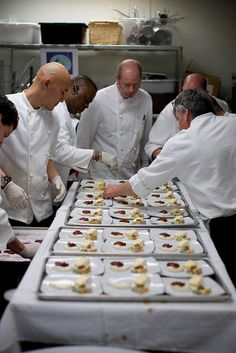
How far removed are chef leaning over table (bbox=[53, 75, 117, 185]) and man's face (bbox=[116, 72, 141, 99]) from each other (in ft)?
0.72

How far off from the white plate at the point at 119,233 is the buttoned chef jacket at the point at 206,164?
0.44 metres

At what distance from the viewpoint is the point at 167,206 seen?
2.31m

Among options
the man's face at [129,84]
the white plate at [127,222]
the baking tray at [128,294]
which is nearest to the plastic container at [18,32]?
the man's face at [129,84]

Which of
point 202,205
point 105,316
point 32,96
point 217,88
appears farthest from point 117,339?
point 217,88

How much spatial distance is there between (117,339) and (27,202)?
1.22 metres

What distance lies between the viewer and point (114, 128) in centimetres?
339

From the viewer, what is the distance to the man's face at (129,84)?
3.20 metres

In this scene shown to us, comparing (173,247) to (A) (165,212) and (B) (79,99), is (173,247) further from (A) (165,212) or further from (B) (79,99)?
(B) (79,99)

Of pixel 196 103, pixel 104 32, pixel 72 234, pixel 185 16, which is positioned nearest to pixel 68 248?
pixel 72 234

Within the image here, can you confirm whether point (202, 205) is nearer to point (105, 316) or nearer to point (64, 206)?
point (64, 206)

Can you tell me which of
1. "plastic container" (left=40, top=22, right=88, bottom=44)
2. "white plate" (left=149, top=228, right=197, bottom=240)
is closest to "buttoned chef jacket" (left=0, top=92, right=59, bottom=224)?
"white plate" (left=149, top=228, right=197, bottom=240)

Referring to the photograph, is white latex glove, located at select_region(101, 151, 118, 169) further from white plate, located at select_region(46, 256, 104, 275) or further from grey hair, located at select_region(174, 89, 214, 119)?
white plate, located at select_region(46, 256, 104, 275)

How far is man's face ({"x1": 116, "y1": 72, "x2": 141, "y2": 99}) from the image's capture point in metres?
3.20

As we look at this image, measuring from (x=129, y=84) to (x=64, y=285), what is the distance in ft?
6.98
